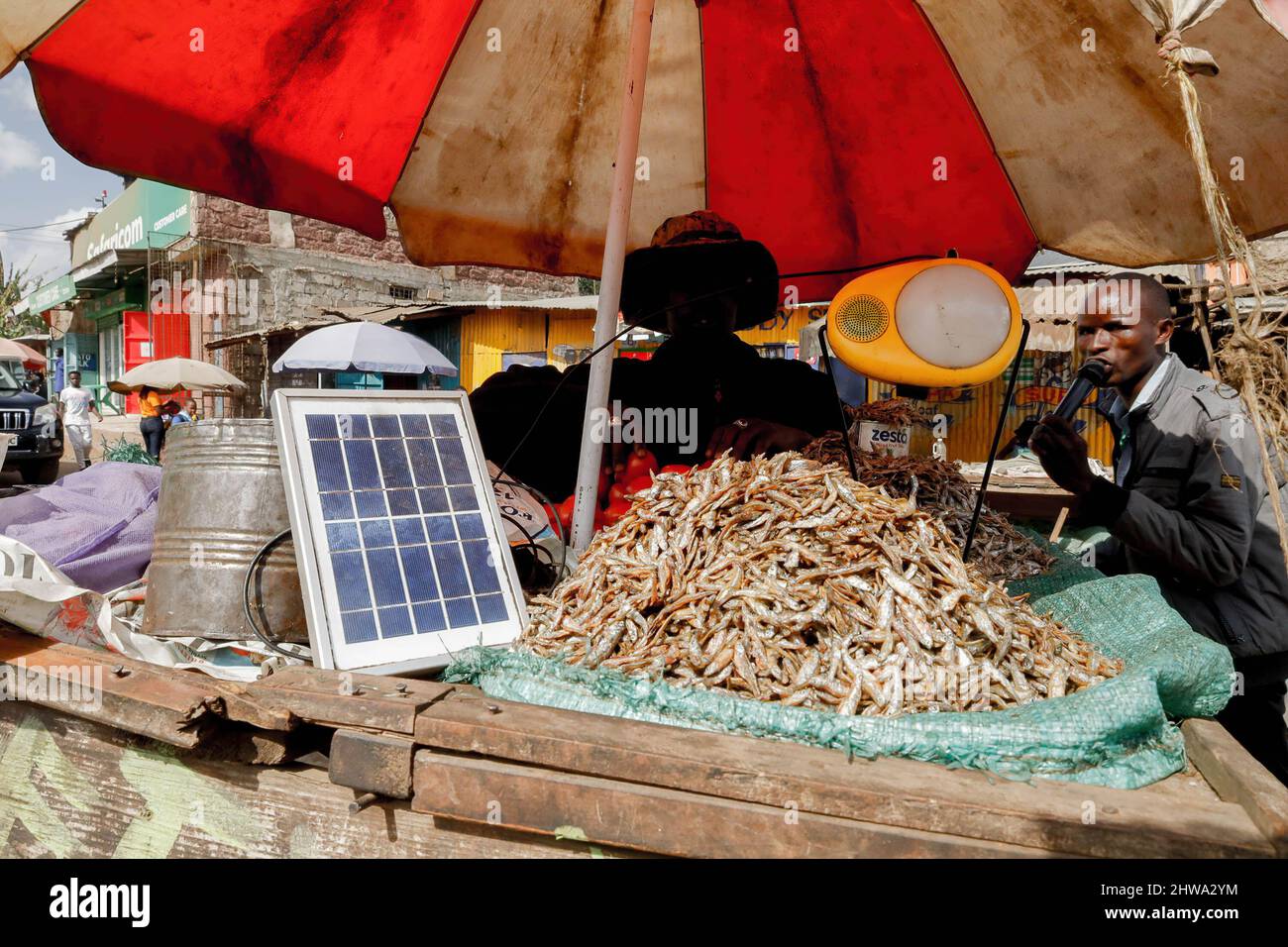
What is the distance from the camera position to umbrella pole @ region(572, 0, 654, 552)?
2.71 meters

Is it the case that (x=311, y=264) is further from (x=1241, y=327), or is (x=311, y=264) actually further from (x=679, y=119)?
(x=1241, y=327)

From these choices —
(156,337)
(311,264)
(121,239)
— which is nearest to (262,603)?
(311,264)

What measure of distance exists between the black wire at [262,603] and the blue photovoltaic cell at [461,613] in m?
0.42

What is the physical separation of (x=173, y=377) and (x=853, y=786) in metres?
18.9

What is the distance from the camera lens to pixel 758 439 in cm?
272

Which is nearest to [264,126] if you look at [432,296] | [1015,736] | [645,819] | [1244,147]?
[645,819]

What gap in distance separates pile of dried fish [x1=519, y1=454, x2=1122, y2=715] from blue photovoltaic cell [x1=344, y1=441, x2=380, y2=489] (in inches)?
25.5

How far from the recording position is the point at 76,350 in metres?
35.3

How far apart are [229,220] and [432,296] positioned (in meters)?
5.87

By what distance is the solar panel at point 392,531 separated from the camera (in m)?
2.00

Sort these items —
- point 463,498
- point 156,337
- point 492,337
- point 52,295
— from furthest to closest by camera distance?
point 52,295, point 156,337, point 492,337, point 463,498

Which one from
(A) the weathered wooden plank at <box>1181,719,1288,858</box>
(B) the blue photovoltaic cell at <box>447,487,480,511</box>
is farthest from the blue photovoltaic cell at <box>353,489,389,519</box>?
(A) the weathered wooden plank at <box>1181,719,1288,858</box>

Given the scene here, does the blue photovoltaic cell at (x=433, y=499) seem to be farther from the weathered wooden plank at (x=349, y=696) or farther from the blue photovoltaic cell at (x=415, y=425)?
the weathered wooden plank at (x=349, y=696)

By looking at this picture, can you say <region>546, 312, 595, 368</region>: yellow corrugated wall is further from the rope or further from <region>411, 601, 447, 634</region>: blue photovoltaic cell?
the rope
